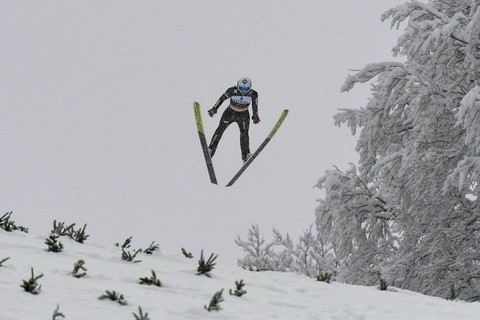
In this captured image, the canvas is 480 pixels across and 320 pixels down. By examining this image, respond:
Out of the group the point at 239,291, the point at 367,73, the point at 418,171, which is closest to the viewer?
the point at 239,291

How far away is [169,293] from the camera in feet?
16.4

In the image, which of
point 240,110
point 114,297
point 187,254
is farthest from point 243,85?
point 114,297

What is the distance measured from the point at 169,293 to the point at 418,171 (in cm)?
697

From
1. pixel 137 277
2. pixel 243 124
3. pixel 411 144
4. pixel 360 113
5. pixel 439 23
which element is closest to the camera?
pixel 137 277

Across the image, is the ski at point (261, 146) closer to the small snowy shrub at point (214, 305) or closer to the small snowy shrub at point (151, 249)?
the small snowy shrub at point (151, 249)

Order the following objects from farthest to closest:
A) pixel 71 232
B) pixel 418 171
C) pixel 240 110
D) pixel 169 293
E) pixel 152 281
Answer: pixel 240 110
pixel 418 171
pixel 71 232
pixel 152 281
pixel 169 293

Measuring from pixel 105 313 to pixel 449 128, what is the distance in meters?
8.83

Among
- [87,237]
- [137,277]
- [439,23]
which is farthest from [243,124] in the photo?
[137,277]

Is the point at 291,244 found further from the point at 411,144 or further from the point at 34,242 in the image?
the point at 34,242

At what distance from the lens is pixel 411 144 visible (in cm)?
1112

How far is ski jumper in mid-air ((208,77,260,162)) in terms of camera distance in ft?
41.6

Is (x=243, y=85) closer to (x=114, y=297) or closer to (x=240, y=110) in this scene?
(x=240, y=110)

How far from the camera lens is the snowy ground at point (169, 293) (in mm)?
4289

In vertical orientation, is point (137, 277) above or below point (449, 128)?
below
